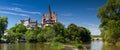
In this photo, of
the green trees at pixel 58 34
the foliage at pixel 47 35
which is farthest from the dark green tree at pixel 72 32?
the foliage at pixel 47 35

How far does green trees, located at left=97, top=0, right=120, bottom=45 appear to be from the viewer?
49656 millimetres

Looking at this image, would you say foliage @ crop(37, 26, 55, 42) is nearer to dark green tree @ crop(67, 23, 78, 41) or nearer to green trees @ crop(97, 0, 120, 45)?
dark green tree @ crop(67, 23, 78, 41)

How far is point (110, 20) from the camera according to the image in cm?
5250

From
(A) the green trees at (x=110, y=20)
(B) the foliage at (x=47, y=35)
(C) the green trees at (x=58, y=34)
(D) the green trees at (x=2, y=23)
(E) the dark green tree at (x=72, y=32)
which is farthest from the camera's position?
(E) the dark green tree at (x=72, y=32)

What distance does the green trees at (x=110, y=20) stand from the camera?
49.7 m

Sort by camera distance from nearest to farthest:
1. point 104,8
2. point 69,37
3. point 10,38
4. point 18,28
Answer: point 104,8 < point 10,38 < point 69,37 < point 18,28

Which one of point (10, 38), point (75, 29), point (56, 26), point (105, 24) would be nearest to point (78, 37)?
point (75, 29)

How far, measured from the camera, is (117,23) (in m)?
49.6

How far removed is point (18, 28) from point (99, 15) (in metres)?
98.6

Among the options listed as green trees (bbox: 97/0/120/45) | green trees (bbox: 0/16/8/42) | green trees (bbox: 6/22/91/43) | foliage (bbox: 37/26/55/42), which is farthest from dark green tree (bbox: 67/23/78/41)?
green trees (bbox: 97/0/120/45)

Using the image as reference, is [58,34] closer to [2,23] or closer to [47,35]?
[47,35]

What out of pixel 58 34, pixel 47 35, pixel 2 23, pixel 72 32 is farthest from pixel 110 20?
pixel 2 23

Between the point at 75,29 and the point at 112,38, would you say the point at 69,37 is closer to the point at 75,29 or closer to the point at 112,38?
the point at 75,29

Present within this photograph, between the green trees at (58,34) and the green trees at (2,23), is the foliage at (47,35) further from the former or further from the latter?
the green trees at (2,23)
